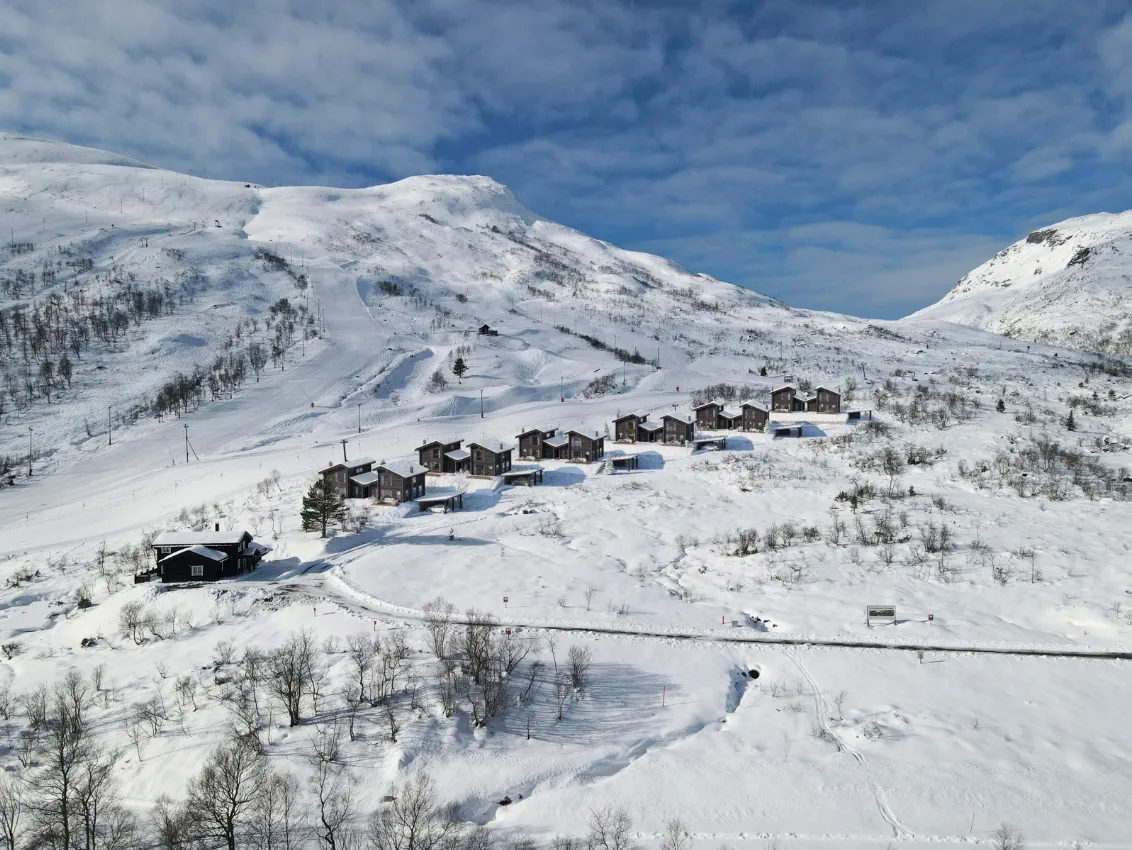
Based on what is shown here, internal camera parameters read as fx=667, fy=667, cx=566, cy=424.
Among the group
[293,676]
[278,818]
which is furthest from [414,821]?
[293,676]

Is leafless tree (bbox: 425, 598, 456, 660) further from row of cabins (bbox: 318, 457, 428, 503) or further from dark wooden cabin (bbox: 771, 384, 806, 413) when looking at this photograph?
dark wooden cabin (bbox: 771, 384, 806, 413)

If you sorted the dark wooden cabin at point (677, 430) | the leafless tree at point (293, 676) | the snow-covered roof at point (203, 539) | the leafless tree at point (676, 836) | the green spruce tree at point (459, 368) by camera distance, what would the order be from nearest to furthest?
the leafless tree at point (676, 836)
the leafless tree at point (293, 676)
the snow-covered roof at point (203, 539)
the dark wooden cabin at point (677, 430)
the green spruce tree at point (459, 368)

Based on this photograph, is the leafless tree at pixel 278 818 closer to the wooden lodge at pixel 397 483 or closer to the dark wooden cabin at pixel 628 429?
the wooden lodge at pixel 397 483

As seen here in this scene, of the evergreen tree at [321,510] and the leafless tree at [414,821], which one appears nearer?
the leafless tree at [414,821]

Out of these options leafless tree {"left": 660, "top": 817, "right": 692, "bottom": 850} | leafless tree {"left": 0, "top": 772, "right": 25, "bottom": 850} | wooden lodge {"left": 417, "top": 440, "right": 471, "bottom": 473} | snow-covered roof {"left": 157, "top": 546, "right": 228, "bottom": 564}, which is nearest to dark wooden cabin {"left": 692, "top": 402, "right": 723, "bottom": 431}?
wooden lodge {"left": 417, "top": 440, "right": 471, "bottom": 473}

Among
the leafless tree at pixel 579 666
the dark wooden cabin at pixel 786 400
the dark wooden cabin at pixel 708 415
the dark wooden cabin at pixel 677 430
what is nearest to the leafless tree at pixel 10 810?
the leafless tree at pixel 579 666

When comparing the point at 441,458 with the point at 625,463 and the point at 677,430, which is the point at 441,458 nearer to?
the point at 625,463
